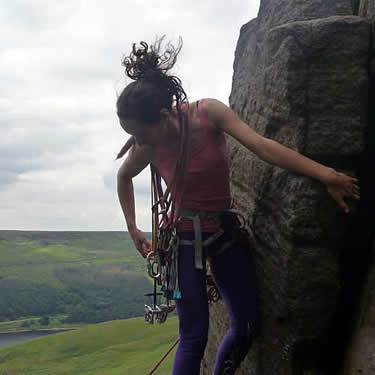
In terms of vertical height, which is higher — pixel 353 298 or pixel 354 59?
pixel 354 59

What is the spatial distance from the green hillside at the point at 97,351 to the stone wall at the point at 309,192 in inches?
1177

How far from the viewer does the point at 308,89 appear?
15.7ft

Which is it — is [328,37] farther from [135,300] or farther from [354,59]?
[135,300]

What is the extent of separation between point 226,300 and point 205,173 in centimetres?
149

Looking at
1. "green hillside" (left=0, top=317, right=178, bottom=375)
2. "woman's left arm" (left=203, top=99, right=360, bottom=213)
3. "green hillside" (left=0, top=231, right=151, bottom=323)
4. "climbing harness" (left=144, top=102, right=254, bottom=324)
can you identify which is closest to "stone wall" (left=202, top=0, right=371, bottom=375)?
"woman's left arm" (left=203, top=99, right=360, bottom=213)

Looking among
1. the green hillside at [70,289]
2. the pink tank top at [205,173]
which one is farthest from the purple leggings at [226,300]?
the green hillside at [70,289]

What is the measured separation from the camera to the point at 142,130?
4836mm

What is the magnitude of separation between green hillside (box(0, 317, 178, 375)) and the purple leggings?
29584 mm

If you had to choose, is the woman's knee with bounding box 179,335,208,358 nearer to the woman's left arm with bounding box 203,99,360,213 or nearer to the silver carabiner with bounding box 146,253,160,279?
the silver carabiner with bounding box 146,253,160,279

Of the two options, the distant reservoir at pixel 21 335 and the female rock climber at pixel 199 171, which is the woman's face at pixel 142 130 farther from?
the distant reservoir at pixel 21 335

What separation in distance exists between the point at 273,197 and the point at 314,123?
0.89 metres

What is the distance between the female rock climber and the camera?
4605 mm

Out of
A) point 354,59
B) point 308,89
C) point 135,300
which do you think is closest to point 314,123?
point 308,89

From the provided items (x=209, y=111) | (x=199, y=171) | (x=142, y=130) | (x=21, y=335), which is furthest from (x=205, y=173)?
(x=21, y=335)
